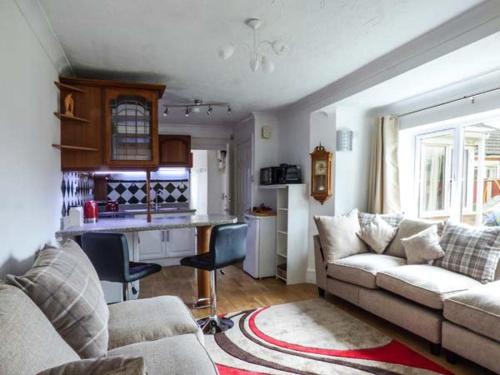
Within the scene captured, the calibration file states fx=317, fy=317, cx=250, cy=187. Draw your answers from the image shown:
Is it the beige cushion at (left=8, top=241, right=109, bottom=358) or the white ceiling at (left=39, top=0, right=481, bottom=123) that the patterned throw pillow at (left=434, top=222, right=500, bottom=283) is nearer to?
the white ceiling at (left=39, top=0, right=481, bottom=123)

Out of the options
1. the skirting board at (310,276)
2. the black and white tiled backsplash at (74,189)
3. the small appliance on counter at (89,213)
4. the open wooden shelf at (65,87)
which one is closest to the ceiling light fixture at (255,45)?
the open wooden shelf at (65,87)

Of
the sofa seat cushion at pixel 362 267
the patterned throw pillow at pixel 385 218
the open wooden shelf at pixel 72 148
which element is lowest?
the sofa seat cushion at pixel 362 267

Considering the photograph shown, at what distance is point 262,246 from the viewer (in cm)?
432

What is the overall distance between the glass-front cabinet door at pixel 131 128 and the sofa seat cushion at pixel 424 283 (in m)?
2.38

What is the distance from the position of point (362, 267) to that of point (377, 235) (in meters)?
0.57

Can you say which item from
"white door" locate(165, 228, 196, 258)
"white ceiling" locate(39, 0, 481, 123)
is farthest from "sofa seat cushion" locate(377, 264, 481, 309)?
"white door" locate(165, 228, 196, 258)

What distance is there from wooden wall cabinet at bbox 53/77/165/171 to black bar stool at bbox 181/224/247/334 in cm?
101

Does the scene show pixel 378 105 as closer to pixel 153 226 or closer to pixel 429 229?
pixel 429 229

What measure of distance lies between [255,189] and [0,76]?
3605 millimetres

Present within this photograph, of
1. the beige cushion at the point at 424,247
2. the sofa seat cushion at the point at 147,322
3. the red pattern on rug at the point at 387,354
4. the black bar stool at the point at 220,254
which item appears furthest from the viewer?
the beige cushion at the point at 424,247

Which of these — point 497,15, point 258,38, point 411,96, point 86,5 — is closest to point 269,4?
point 258,38

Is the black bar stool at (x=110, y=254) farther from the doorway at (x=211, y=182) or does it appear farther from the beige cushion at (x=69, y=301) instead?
the doorway at (x=211, y=182)

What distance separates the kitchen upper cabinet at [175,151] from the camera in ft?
17.4

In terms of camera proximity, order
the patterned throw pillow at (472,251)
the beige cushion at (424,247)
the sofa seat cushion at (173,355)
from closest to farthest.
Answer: the sofa seat cushion at (173,355) < the patterned throw pillow at (472,251) < the beige cushion at (424,247)
